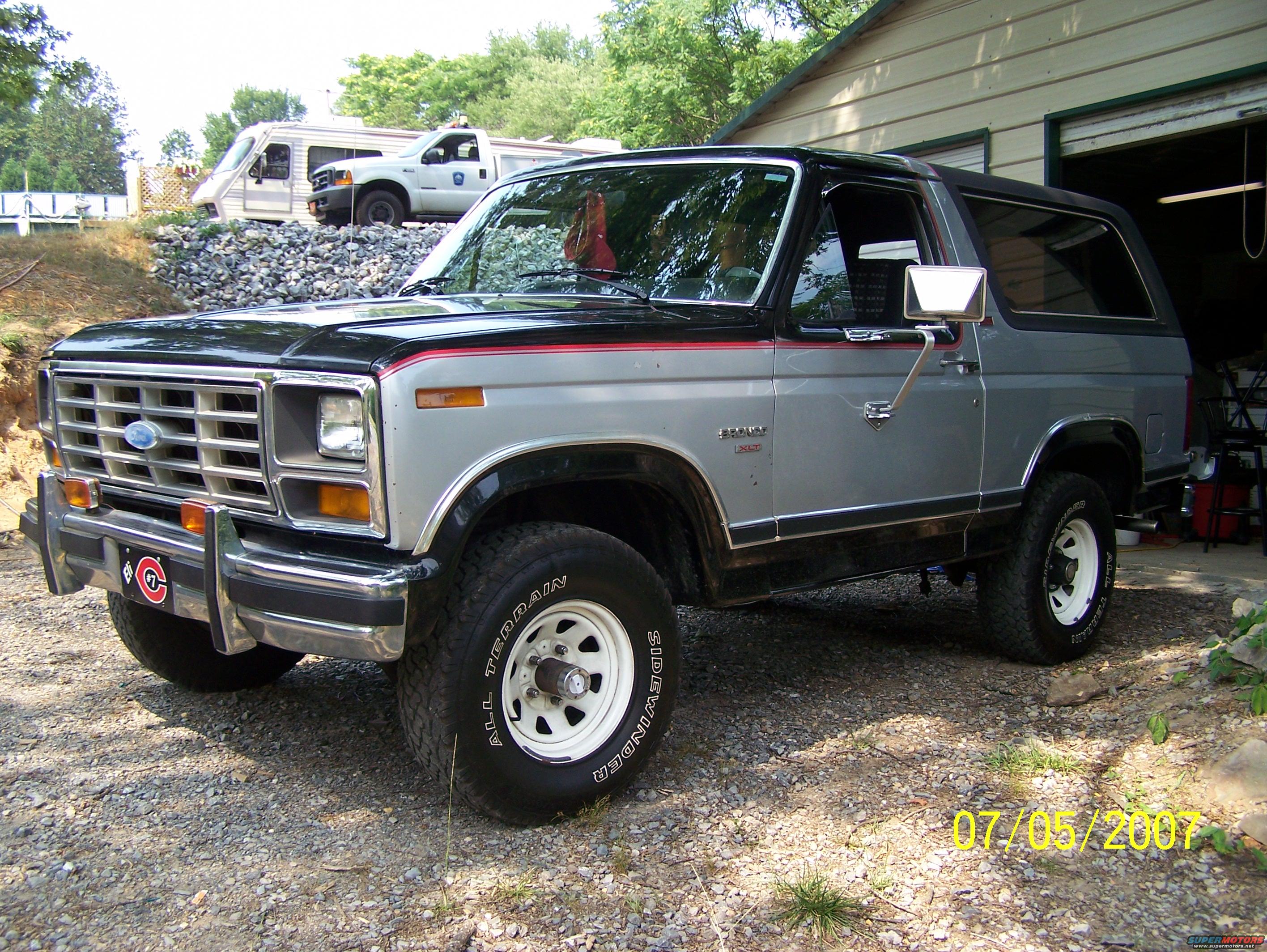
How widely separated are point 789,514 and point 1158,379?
9.15 ft

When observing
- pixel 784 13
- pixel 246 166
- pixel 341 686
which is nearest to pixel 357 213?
pixel 246 166

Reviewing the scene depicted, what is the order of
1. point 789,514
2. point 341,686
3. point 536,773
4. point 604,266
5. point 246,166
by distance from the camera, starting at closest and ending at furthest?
point 536,773 → point 789,514 → point 604,266 → point 341,686 → point 246,166

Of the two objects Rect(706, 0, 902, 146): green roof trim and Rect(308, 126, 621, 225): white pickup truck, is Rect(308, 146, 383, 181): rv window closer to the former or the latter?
Rect(308, 126, 621, 225): white pickup truck

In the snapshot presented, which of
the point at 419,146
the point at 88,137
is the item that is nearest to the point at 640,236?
the point at 419,146

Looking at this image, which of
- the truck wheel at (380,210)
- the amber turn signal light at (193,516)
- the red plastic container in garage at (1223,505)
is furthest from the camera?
the truck wheel at (380,210)

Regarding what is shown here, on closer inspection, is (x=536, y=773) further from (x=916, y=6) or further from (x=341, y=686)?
(x=916, y=6)

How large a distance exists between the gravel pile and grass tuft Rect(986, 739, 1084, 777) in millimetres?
9591

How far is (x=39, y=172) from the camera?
8369cm

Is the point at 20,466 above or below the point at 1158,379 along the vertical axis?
below

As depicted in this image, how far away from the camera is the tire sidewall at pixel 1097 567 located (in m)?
4.87

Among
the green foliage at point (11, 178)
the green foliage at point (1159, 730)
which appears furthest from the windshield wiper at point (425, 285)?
the green foliage at point (11, 178)

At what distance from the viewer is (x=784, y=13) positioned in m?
29.8

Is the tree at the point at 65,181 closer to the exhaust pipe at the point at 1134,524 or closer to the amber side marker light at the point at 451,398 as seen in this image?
the exhaust pipe at the point at 1134,524

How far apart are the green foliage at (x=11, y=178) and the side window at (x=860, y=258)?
8412cm
